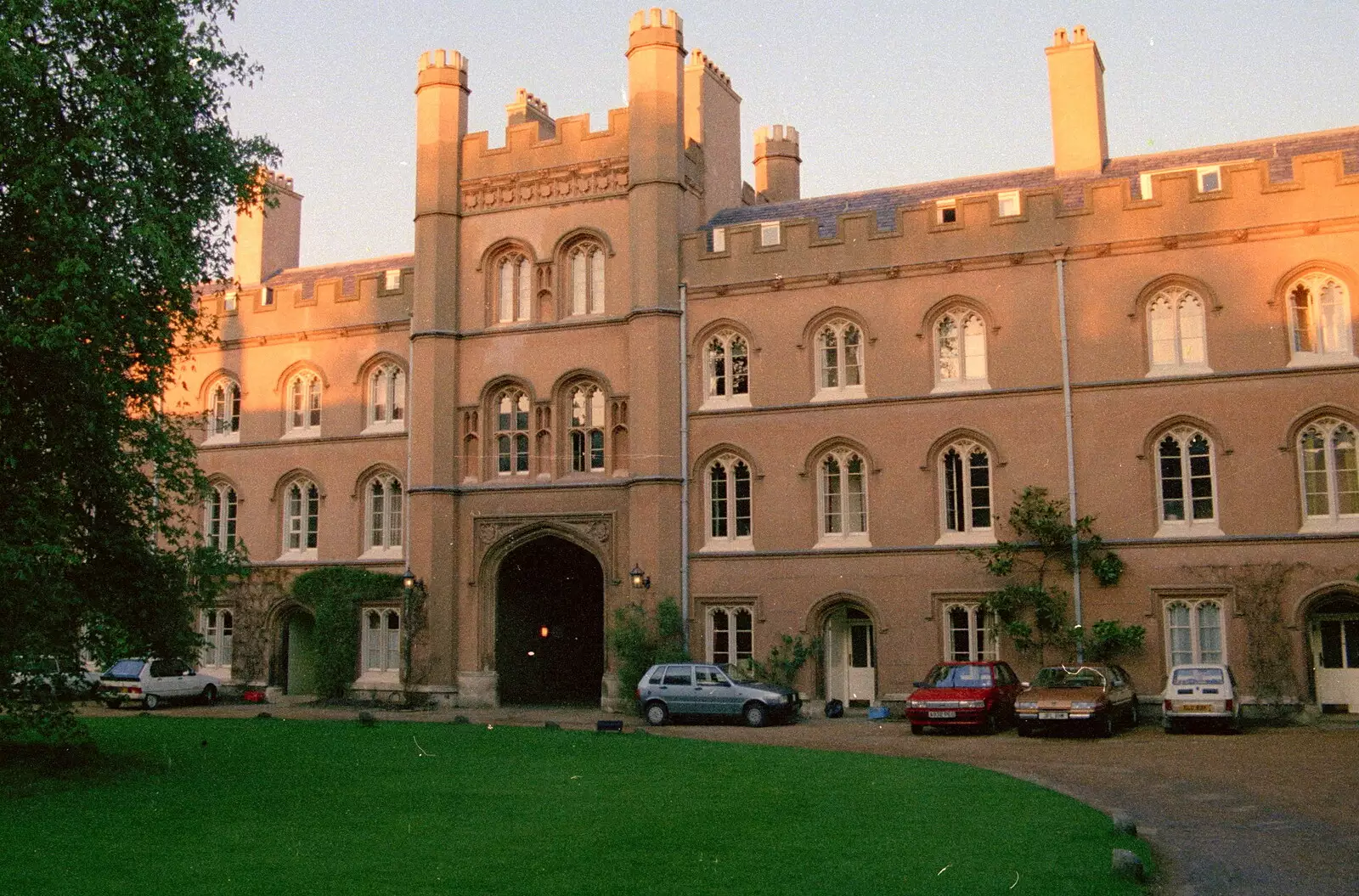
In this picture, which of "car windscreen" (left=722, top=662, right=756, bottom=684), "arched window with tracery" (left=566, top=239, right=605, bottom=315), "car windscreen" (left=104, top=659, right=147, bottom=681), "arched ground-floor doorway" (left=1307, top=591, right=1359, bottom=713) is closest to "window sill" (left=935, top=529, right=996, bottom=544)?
"car windscreen" (left=722, top=662, right=756, bottom=684)

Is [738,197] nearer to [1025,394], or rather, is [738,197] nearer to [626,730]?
[1025,394]

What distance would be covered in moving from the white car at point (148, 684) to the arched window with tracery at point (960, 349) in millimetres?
19369

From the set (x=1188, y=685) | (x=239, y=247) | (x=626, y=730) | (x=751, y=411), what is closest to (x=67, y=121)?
(x=626, y=730)

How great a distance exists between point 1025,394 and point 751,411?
19.9ft

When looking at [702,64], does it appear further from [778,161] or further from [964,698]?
[964,698]

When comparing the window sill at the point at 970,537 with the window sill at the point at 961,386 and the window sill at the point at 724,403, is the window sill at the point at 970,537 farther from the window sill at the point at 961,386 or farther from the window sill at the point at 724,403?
the window sill at the point at 724,403

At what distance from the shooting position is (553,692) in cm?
3353

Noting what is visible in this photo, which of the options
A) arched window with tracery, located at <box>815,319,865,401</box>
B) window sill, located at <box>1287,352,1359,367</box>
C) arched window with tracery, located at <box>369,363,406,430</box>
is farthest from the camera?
arched window with tracery, located at <box>369,363,406,430</box>

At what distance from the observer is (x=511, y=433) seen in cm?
3136

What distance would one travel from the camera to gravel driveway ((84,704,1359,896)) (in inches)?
431

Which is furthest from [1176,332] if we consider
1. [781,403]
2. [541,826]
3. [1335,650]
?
[541,826]

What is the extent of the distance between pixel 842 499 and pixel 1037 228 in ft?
23.7

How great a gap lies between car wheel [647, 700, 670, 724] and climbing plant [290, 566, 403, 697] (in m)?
8.32

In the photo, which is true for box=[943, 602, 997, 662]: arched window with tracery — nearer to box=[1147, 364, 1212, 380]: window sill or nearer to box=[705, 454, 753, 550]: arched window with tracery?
box=[705, 454, 753, 550]: arched window with tracery
